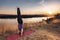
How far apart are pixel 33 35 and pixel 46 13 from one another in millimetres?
954

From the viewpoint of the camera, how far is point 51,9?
338 cm

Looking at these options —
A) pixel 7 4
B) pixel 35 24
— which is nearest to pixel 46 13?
pixel 35 24

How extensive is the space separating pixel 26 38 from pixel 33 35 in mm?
184

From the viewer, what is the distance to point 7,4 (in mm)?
3100

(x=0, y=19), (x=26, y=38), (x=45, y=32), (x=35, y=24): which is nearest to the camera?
(x=26, y=38)

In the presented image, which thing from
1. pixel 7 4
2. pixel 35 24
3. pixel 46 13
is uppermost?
pixel 7 4

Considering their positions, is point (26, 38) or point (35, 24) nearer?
point (26, 38)

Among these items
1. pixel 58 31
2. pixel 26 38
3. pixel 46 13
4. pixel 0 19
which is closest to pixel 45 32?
pixel 58 31

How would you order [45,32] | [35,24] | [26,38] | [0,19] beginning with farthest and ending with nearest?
1. [35,24]
2. [0,19]
3. [45,32]
4. [26,38]

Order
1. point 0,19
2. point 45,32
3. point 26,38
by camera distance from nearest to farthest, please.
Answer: point 26,38 → point 45,32 → point 0,19

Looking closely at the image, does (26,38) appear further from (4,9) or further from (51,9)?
(51,9)

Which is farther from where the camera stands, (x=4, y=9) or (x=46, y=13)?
(x=46, y=13)

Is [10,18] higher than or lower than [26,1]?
lower

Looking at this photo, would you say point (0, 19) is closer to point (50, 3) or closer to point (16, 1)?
point (16, 1)
